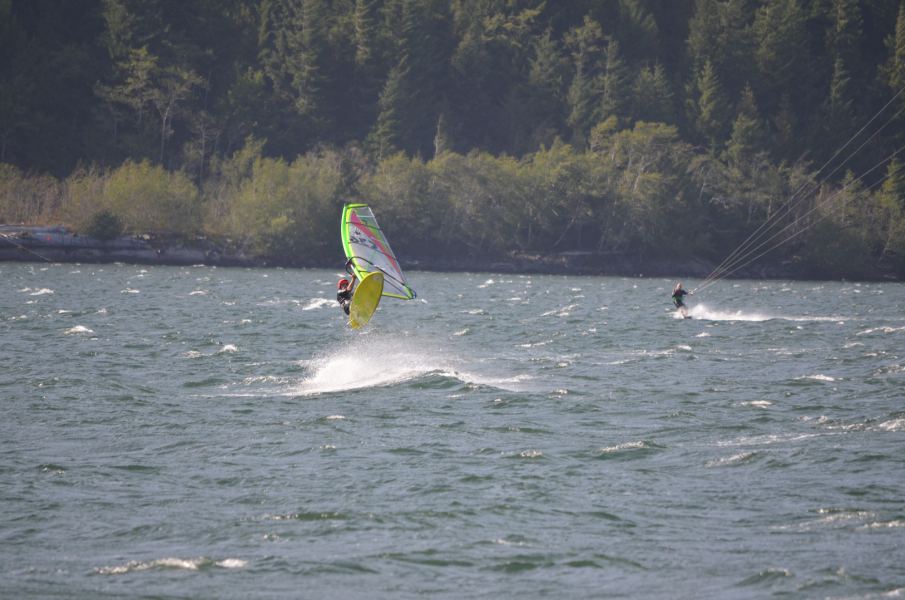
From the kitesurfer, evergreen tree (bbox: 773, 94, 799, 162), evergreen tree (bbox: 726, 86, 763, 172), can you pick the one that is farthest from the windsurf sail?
evergreen tree (bbox: 773, 94, 799, 162)

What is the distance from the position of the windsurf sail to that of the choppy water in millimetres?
2228

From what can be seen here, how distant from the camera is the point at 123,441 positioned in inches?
814

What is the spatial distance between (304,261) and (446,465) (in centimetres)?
7466

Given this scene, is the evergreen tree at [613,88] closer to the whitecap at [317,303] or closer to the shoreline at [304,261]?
the shoreline at [304,261]

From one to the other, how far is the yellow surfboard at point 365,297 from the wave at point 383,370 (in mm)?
1452

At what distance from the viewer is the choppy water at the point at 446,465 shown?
14.1 m

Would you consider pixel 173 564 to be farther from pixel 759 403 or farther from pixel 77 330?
pixel 77 330

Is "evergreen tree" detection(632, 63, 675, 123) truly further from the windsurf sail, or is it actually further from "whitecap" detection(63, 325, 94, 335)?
the windsurf sail

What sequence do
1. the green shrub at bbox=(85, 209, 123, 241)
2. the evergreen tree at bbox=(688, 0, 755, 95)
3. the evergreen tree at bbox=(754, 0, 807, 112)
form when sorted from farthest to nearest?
the evergreen tree at bbox=(688, 0, 755, 95) → the evergreen tree at bbox=(754, 0, 807, 112) → the green shrub at bbox=(85, 209, 123, 241)

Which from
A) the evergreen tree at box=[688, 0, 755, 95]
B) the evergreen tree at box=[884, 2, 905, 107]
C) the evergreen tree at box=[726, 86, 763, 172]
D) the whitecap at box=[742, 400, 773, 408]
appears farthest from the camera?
the evergreen tree at box=[688, 0, 755, 95]

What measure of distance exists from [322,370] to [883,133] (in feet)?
306

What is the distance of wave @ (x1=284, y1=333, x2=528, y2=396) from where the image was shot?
2758 centimetres

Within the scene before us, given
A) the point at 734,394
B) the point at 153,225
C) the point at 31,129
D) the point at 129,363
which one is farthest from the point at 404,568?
the point at 31,129

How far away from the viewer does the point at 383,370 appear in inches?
1185
